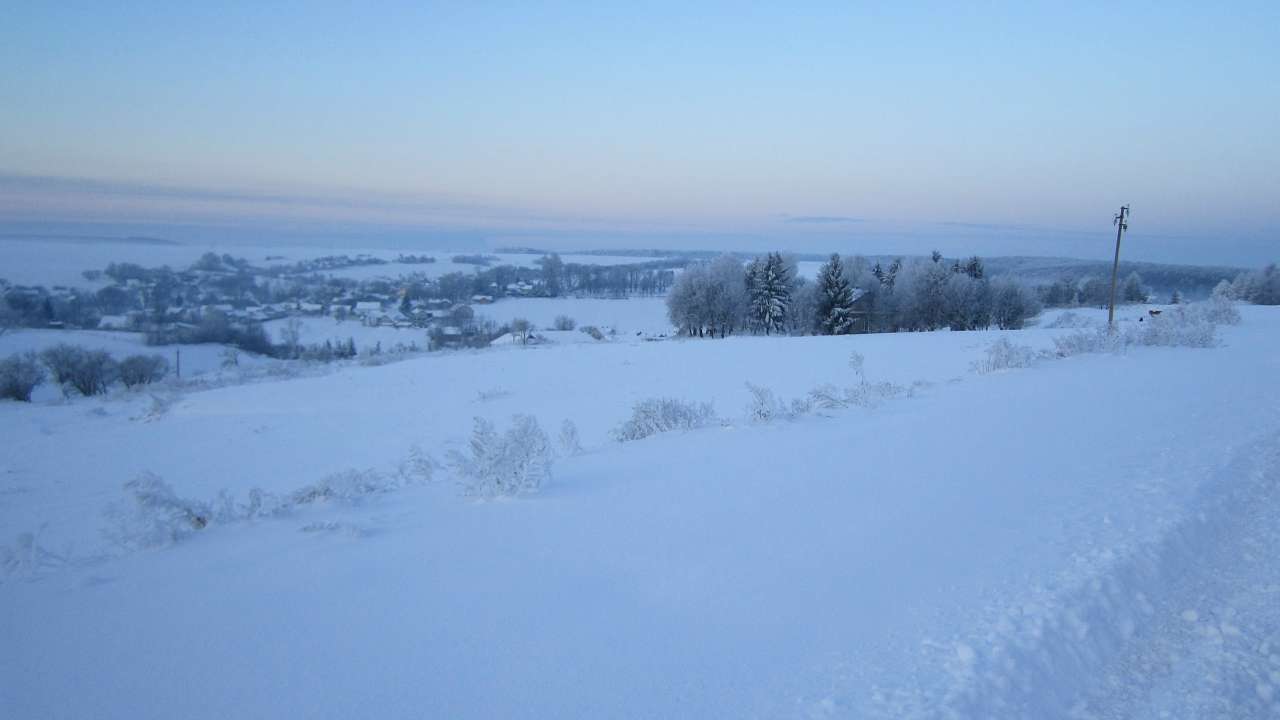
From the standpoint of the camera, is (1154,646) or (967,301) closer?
(1154,646)

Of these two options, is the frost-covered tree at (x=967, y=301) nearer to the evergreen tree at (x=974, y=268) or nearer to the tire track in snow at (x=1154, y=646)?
the evergreen tree at (x=974, y=268)

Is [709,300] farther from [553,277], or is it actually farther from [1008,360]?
[553,277]

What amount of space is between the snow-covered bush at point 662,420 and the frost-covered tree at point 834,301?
37.5 metres

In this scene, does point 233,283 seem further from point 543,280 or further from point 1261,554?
point 1261,554

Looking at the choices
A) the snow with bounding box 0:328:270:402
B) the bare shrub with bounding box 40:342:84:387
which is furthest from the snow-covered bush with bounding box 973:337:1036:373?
the bare shrub with bounding box 40:342:84:387

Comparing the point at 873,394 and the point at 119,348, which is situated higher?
the point at 873,394

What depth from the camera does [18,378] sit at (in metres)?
24.8

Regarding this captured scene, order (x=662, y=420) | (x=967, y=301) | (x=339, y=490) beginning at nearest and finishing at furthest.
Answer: (x=339, y=490)
(x=662, y=420)
(x=967, y=301)

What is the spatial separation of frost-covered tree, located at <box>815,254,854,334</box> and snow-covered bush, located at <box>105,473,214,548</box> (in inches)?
1702

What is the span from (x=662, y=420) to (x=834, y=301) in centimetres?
3921

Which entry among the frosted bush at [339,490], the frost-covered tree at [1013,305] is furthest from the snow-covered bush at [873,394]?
the frost-covered tree at [1013,305]

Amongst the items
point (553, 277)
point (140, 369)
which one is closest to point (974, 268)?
point (140, 369)

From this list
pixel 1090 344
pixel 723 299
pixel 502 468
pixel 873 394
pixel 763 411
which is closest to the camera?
pixel 502 468

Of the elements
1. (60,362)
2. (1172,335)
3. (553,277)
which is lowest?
(60,362)
